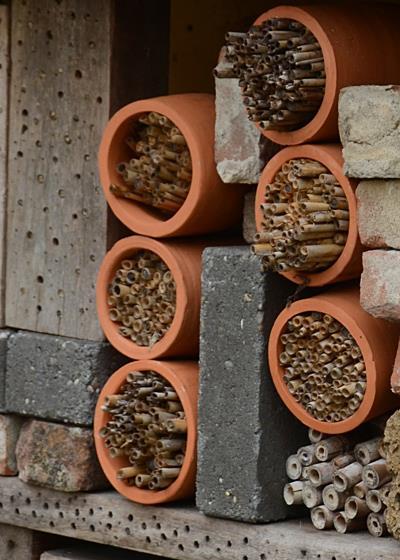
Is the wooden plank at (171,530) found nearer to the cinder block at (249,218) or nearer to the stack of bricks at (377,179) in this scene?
the stack of bricks at (377,179)

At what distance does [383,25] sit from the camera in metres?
4.53

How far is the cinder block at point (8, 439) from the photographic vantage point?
5.33 metres

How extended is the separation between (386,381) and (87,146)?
1.33 meters

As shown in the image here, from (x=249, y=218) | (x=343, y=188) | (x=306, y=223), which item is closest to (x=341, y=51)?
(x=343, y=188)

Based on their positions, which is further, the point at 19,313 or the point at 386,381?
the point at 19,313

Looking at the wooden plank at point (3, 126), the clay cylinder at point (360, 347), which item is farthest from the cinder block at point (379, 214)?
the wooden plank at point (3, 126)

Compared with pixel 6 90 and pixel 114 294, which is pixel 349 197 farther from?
pixel 6 90

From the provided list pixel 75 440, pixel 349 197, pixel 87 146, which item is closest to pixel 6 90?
pixel 87 146

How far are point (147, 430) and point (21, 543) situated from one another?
82 centimetres

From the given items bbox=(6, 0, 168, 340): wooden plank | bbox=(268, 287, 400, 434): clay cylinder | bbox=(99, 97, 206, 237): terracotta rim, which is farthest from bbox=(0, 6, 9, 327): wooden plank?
bbox=(268, 287, 400, 434): clay cylinder

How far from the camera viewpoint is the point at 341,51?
4332 mm

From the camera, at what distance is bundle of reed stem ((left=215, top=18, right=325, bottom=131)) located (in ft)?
14.1

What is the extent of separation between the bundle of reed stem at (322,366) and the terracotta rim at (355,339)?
0.01 meters

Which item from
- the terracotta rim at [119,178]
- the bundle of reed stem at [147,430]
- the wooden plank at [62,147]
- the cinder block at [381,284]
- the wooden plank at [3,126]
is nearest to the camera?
the cinder block at [381,284]
